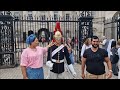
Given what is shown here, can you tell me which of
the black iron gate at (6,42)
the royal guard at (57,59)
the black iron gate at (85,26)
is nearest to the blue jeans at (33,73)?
the royal guard at (57,59)

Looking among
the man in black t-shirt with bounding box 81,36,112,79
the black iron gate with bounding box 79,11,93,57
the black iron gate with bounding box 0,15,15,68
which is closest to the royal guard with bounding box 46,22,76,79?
the man in black t-shirt with bounding box 81,36,112,79

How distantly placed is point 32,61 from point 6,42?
7.65 meters

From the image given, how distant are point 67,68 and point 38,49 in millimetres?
925

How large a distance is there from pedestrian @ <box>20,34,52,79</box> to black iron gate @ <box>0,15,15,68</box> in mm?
7270

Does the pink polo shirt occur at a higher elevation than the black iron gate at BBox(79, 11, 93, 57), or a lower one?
lower

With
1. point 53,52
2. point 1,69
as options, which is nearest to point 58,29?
point 53,52

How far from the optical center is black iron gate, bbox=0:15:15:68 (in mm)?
12764

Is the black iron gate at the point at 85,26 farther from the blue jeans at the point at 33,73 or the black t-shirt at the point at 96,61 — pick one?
the blue jeans at the point at 33,73

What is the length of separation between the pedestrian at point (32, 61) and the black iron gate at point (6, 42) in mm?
7270

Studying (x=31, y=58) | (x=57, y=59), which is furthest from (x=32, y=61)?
(x=57, y=59)

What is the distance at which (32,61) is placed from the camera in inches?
221

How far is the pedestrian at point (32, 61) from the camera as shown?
18.4ft

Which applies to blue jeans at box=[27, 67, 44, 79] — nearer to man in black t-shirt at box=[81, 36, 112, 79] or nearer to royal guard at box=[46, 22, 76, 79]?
royal guard at box=[46, 22, 76, 79]
